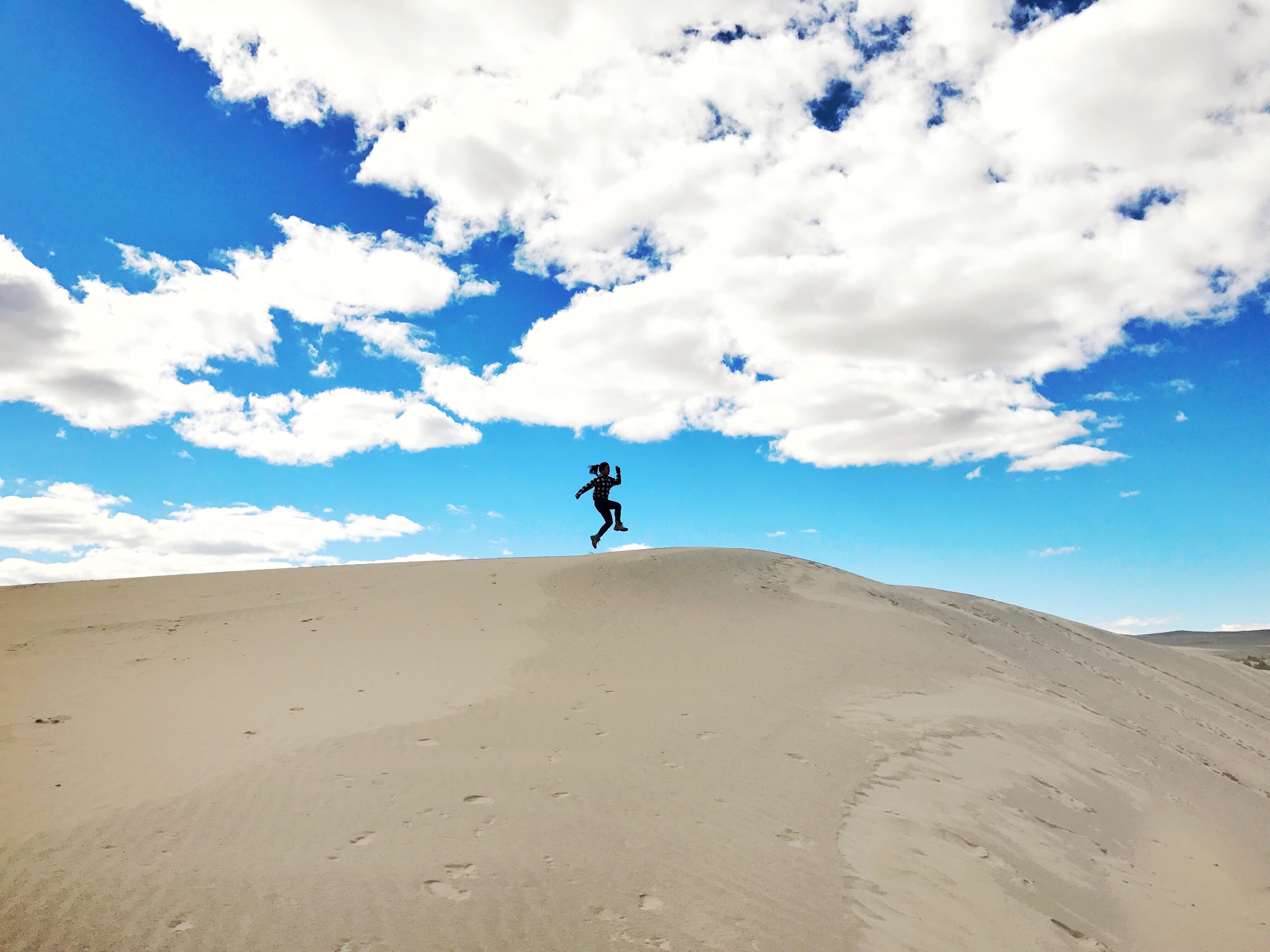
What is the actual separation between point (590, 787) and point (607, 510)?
11.4m

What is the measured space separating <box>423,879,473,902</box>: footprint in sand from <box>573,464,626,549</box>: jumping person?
12862 mm

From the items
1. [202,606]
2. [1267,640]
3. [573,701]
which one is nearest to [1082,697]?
[573,701]

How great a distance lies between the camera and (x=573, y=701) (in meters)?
7.98

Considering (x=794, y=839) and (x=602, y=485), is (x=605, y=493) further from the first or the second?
(x=794, y=839)

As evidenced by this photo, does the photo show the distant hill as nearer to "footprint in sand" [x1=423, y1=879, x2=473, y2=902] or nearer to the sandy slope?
the sandy slope

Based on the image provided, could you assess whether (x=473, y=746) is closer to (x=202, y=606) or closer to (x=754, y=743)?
(x=754, y=743)

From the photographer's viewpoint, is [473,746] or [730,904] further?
[473,746]

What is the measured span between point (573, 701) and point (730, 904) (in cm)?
409

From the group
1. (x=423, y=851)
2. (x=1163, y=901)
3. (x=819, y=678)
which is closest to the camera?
(x=423, y=851)

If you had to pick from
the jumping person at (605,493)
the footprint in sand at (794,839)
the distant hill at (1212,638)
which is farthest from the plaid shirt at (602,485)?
the distant hill at (1212,638)

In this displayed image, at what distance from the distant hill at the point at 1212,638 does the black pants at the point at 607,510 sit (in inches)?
1809

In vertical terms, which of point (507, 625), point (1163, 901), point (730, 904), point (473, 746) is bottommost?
point (1163, 901)

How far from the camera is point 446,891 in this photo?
395 cm

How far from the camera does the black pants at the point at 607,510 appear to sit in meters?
16.8
